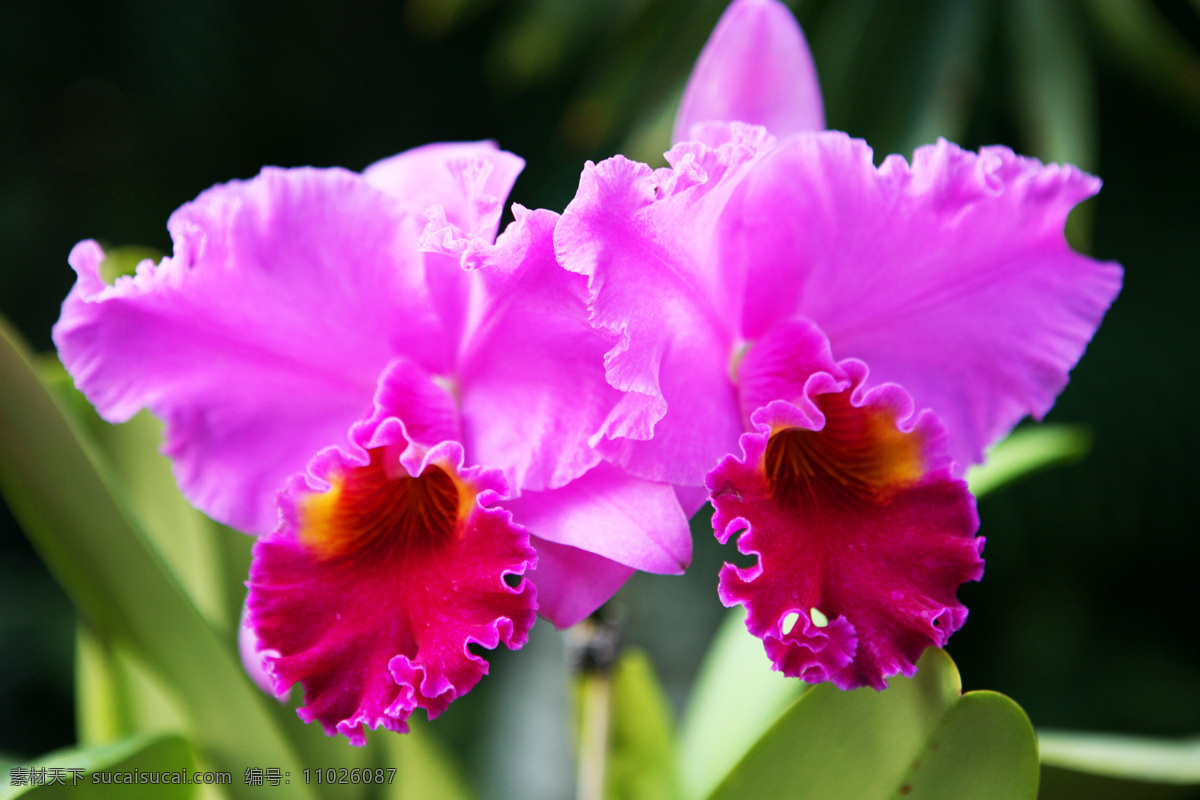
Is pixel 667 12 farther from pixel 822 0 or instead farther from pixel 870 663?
pixel 870 663

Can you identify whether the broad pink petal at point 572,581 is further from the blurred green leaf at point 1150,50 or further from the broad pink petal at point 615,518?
the blurred green leaf at point 1150,50

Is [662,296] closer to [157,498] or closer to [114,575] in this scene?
[114,575]

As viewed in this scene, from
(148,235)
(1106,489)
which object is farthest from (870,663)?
(148,235)

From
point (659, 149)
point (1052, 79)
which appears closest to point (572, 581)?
point (659, 149)

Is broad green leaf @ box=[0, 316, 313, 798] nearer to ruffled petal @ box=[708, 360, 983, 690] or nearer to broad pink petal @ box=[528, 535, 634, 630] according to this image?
broad pink petal @ box=[528, 535, 634, 630]

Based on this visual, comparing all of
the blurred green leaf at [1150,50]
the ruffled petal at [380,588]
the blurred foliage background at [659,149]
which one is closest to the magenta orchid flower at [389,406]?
the ruffled petal at [380,588]

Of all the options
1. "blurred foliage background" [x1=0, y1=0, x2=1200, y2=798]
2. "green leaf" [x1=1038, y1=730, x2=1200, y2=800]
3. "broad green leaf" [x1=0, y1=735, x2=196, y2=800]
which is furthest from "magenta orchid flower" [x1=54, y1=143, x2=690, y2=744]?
"blurred foliage background" [x1=0, y1=0, x2=1200, y2=798]
